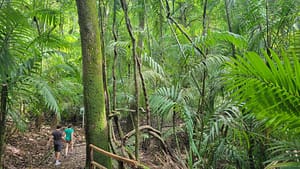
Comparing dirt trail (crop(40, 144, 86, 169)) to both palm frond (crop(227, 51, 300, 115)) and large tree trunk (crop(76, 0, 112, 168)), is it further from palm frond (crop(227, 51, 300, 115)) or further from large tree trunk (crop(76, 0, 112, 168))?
palm frond (crop(227, 51, 300, 115))

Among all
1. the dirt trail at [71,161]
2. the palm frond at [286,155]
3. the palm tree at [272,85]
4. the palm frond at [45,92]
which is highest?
the palm tree at [272,85]

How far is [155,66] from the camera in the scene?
4566 mm

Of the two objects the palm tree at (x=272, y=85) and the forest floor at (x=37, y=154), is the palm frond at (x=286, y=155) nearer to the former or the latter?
the palm tree at (x=272, y=85)

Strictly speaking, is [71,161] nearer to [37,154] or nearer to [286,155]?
[37,154]

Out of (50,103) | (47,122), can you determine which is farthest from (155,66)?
(47,122)

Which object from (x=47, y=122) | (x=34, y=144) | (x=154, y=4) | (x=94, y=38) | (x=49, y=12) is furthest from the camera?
(x=47, y=122)

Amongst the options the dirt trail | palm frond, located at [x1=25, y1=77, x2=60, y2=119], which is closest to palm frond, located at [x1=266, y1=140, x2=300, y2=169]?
palm frond, located at [x1=25, y1=77, x2=60, y2=119]

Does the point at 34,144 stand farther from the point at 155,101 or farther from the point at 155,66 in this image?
the point at 155,101

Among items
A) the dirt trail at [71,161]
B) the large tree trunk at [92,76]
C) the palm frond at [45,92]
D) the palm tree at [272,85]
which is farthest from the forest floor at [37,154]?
the palm tree at [272,85]

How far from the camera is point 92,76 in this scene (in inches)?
114

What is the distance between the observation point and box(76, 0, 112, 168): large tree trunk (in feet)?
9.45

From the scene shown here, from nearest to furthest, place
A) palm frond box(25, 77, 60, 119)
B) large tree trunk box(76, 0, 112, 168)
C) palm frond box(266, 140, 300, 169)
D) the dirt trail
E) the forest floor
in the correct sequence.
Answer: palm frond box(266, 140, 300, 169) < large tree trunk box(76, 0, 112, 168) < palm frond box(25, 77, 60, 119) < the forest floor < the dirt trail

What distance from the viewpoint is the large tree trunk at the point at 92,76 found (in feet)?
9.45

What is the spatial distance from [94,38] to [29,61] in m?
1.70
